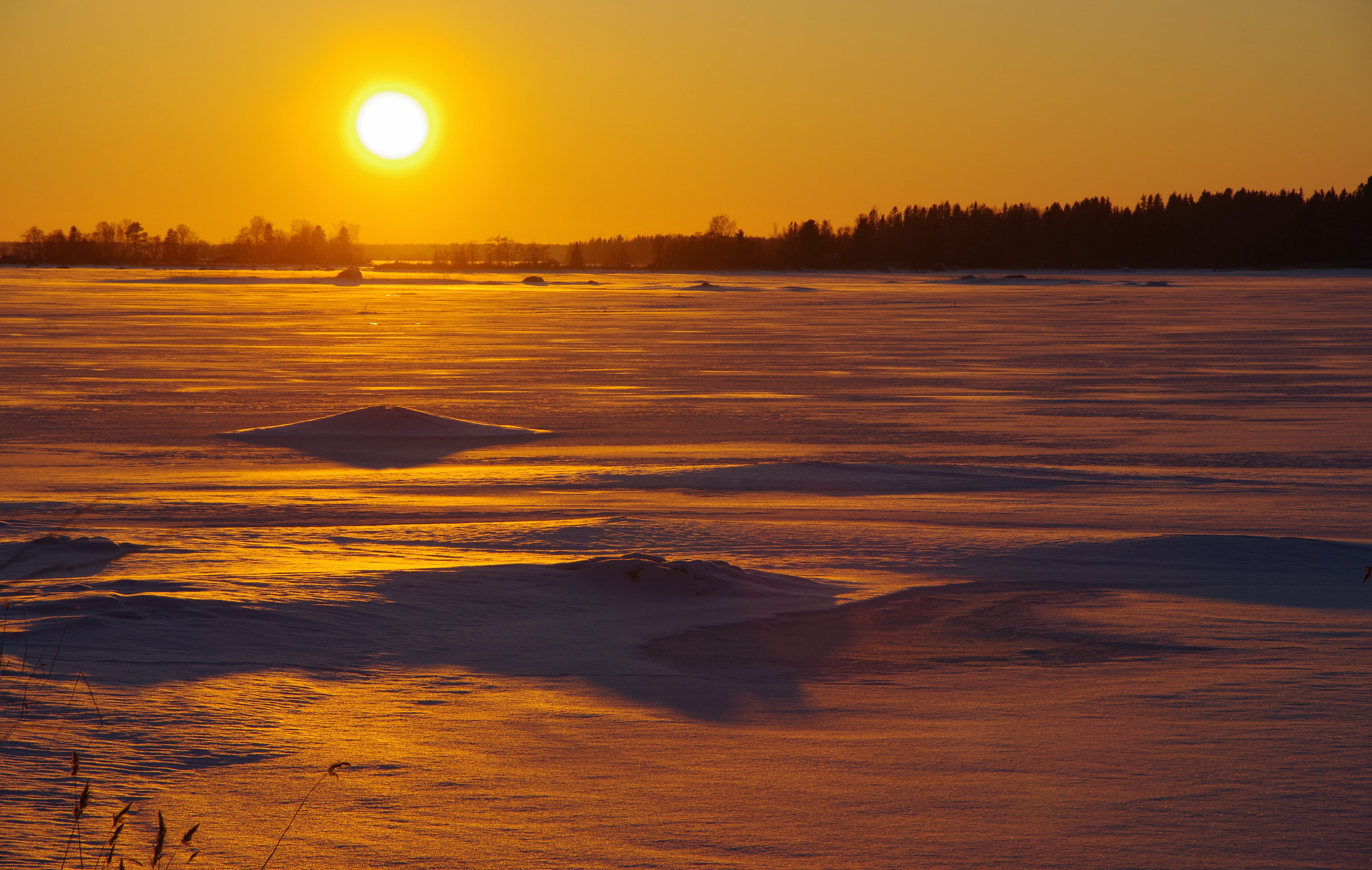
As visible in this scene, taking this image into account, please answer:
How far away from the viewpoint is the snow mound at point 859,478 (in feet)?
39.0

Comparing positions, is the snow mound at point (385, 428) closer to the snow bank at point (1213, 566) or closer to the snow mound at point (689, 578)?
the snow mound at point (689, 578)

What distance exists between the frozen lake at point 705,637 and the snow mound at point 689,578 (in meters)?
Answer: 0.05

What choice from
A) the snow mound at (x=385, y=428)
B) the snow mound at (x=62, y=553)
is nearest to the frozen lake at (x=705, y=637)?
the snow mound at (x=62, y=553)

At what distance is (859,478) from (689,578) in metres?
4.73

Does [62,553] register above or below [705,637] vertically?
above

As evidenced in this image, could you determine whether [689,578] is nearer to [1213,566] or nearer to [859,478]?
[1213,566]

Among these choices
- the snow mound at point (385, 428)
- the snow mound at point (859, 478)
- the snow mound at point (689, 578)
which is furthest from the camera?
the snow mound at point (385, 428)

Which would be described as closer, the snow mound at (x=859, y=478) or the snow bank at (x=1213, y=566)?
the snow bank at (x=1213, y=566)

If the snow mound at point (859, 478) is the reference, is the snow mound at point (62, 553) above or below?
above

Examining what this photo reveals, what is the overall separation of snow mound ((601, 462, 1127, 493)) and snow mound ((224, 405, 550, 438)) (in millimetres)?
3866

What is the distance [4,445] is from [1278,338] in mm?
31109

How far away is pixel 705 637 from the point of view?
6836 mm

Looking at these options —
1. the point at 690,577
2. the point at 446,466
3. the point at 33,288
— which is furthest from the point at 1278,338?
the point at 33,288

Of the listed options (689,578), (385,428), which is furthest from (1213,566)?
(385,428)
